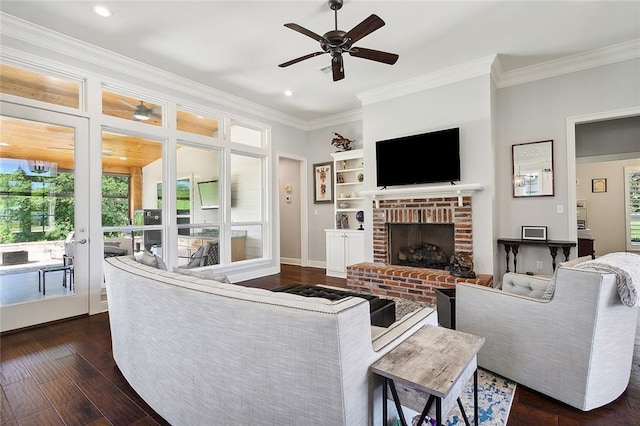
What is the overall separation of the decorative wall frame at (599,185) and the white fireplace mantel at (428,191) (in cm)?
614

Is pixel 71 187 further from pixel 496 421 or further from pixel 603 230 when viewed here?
pixel 603 230

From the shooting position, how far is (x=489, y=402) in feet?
6.23

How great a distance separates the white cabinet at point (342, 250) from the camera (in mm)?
5422

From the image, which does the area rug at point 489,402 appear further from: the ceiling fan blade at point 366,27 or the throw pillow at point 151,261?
the ceiling fan blade at point 366,27

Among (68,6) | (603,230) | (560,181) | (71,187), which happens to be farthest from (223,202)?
(603,230)

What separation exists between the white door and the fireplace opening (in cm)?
404

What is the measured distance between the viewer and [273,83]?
4605 mm

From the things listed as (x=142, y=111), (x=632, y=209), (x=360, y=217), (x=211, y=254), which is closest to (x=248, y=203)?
(x=211, y=254)

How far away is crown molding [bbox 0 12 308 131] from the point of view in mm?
3102

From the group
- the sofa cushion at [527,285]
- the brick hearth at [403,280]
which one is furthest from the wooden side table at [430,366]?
the brick hearth at [403,280]

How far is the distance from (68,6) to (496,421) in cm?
459

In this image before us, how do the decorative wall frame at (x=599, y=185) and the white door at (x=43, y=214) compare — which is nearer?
the white door at (x=43, y=214)

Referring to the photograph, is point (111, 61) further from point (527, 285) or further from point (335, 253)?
point (527, 285)

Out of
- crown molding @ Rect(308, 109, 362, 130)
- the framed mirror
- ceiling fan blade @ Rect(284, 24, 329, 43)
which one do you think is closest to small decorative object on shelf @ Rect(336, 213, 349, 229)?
crown molding @ Rect(308, 109, 362, 130)
